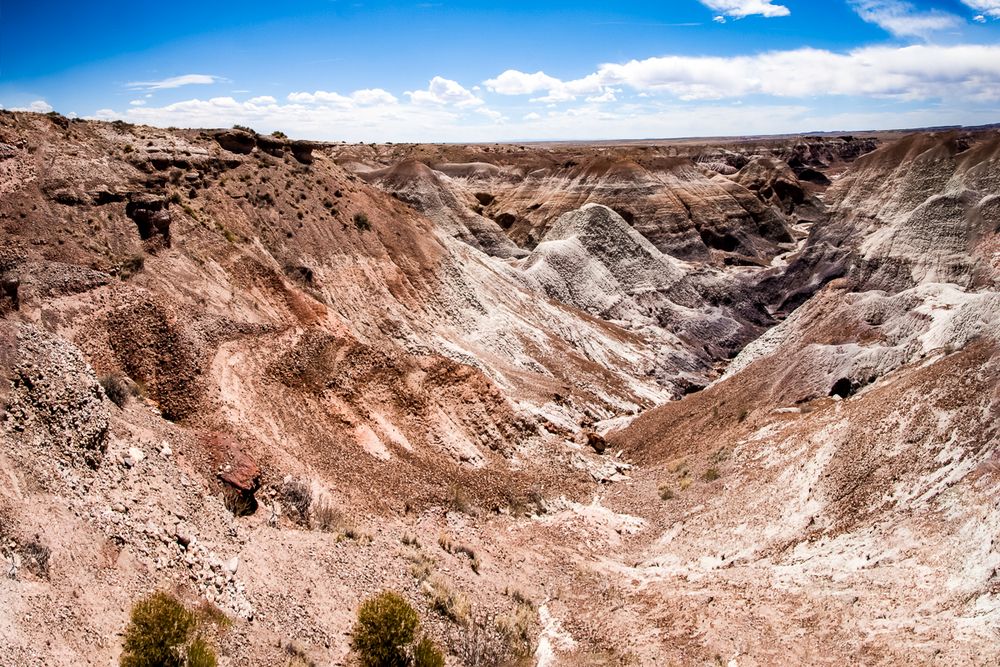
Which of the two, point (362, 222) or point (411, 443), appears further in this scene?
point (362, 222)

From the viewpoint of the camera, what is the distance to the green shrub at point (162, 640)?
9.88 metres

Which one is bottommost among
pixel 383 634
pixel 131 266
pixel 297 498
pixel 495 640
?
pixel 495 640

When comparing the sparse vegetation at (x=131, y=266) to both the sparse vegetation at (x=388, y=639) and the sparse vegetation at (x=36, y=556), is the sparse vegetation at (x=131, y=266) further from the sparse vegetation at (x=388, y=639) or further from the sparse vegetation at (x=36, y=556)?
the sparse vegetation at (x=388, y=639)

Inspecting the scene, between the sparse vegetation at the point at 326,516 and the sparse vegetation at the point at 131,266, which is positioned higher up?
the sparse vegetation at the point at 131,266

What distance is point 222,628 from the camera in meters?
11.7

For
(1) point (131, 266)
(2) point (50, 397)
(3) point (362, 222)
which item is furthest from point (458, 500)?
(3) point (362, 222)

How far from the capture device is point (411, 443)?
2164cm

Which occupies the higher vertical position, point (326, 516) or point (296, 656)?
point (326, 516)

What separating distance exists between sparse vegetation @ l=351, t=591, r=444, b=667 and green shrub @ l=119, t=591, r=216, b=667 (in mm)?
2523

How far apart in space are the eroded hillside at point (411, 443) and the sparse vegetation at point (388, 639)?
2.52 feet

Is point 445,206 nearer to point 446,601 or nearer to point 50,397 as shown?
point 50,397

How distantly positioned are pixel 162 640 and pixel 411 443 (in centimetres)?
1181

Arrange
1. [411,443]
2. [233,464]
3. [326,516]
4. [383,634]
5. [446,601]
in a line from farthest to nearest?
[411,443] < [326,516] < [233,464] < [446,601] < [383,634]

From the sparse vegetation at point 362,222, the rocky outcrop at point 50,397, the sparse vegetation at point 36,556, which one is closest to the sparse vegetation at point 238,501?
the rocky outcrop at point 50,397
